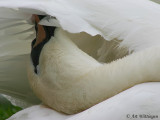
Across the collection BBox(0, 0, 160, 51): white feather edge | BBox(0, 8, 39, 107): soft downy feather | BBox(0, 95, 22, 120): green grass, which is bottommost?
BBox(0, 95, 22, 120): green grass

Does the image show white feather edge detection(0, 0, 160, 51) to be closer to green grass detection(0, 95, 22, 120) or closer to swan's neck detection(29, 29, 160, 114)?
swan's neck detection(29, 29, 160, 114)

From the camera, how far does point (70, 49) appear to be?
5.44 ft

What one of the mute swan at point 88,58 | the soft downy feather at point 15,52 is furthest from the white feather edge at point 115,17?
the soft downy feather at point 15,52

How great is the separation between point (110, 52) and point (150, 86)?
342 millimetres

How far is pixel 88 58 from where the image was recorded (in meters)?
1.65

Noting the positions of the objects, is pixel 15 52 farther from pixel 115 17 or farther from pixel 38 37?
pixel 115 17

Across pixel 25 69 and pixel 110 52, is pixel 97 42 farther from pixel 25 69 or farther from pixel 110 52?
pixel 25 69

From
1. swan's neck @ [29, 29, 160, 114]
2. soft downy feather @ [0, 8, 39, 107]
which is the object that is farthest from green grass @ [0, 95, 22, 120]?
swan's neck @ [29, 29, 160, 114]

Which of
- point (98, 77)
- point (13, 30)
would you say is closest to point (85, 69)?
point (98, 77)

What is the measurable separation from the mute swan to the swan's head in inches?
0.5

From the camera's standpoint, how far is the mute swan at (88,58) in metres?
1.52

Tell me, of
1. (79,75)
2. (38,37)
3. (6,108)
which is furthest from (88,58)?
(6,108)

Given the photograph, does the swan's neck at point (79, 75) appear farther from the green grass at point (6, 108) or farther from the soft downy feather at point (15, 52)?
the green grass at point (6, 108)

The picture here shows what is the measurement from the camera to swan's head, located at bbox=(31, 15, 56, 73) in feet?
Result: 5.56
